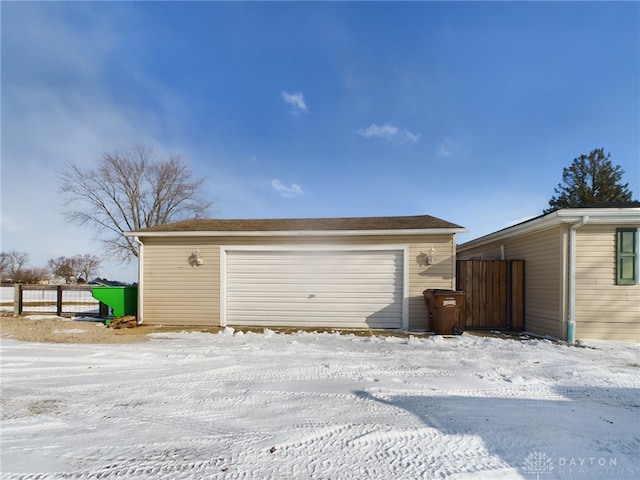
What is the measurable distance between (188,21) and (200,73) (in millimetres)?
1954

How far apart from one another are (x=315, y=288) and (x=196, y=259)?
3.46 m

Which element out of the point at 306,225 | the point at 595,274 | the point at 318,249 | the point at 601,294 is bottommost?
the point at 601,294

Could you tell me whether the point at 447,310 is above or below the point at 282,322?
above

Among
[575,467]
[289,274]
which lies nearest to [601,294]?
[575,467]

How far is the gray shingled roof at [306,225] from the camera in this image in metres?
8.23

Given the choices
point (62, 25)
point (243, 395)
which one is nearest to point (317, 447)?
point (243, 395)

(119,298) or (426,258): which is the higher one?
(426,258)

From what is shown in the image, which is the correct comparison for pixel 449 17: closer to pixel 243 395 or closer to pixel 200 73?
pixel 200 73

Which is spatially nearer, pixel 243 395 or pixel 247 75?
pixel 243 395

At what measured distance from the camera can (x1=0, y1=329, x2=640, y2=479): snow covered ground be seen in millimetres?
2111

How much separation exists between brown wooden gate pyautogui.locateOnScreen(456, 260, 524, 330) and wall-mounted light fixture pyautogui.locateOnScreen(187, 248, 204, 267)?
23.5 feet

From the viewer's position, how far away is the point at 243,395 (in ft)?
10.8

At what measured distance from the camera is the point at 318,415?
9.27 ft

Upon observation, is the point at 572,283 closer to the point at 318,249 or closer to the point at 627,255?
the point at 627,255
